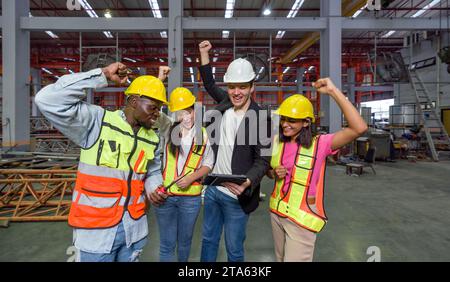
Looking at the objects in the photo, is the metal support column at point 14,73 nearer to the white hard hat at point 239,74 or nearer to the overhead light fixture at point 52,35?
the overhead light fixture at point 52,35

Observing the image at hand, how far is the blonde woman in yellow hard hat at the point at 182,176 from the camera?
207cm

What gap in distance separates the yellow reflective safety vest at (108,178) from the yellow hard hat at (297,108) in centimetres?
104

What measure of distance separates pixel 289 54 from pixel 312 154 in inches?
495

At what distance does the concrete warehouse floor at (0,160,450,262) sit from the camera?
2.81 metres

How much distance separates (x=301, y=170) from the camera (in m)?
1.73

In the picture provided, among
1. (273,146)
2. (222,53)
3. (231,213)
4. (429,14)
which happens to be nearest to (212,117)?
(273,146)

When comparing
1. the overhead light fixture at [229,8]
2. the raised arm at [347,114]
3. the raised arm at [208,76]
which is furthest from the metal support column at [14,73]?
the raised arm at [347,114]

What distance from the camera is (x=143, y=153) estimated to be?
1411mm

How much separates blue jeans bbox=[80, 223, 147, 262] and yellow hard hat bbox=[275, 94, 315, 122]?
1266 mm

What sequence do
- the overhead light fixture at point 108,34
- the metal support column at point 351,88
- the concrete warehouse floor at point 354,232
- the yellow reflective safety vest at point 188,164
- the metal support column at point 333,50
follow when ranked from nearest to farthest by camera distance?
the yellow reflective safety vest at point 188,164 → the concrete warehouse floor at point 354,232 → the metal support column at point 333,50 → the overhead light fixture at point 108,34 → the metal support column at point 351,88

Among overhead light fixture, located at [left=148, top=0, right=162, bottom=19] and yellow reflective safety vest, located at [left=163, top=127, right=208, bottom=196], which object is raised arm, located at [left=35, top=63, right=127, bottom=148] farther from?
overhead light fixture, located at [left=148, top=0, right=162, bottom=19]

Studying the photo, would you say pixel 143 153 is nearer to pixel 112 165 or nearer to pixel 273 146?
pixel 112 165

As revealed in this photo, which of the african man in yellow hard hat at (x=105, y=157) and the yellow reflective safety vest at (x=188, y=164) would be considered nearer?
the african man in yellow hard hat at (x=105, y=157)

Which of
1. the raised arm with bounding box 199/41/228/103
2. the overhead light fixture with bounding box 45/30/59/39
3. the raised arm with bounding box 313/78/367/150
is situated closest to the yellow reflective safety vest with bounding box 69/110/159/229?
Answer: the raised arm with bounding box 199/41/228/103
